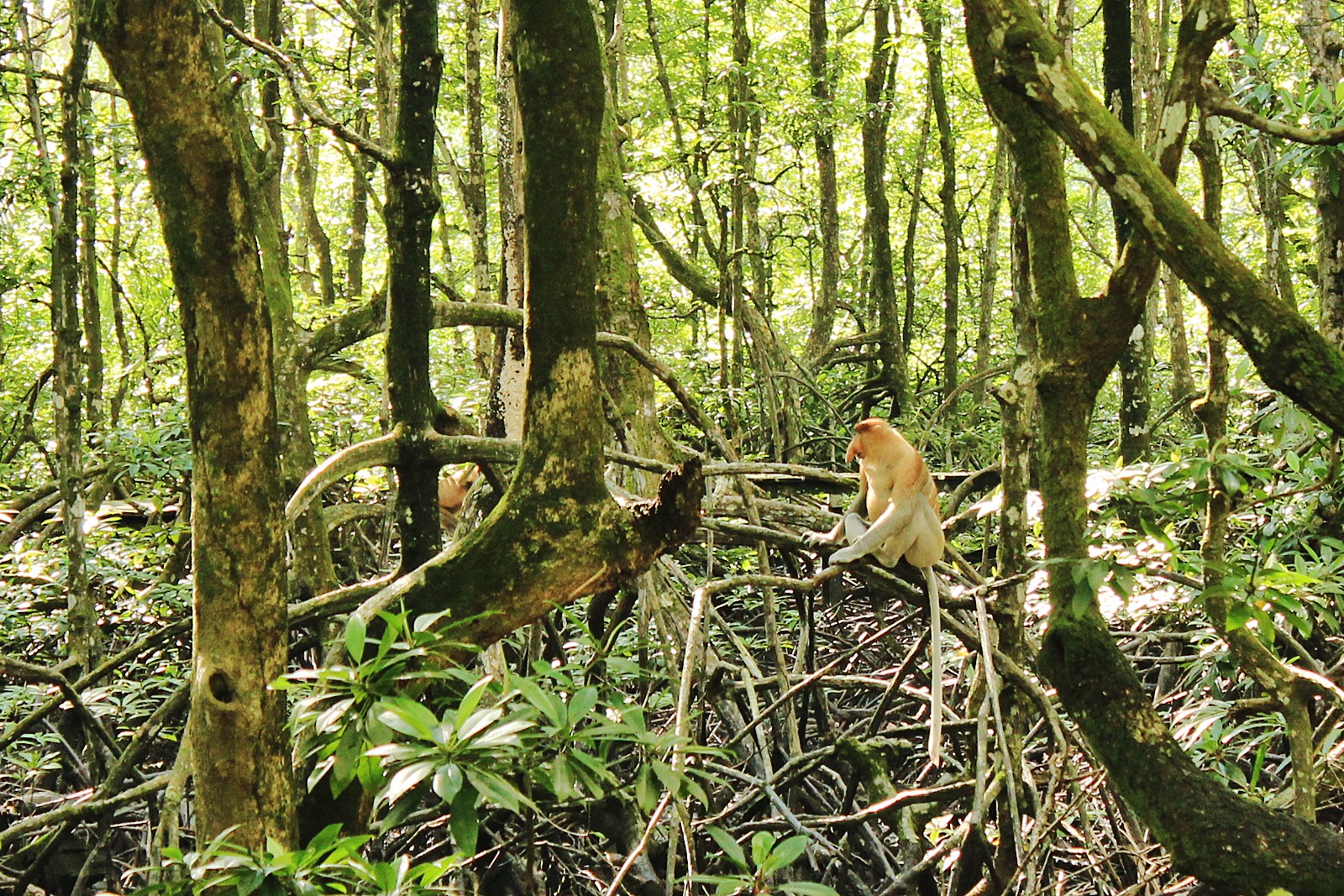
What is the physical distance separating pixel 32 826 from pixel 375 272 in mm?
15460

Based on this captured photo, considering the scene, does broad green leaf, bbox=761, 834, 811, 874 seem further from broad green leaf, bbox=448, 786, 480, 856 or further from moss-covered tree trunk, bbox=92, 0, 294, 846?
moss-covered tree trunk, bbox=92, 0, 294, 846

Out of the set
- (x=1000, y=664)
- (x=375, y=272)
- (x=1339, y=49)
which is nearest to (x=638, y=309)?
(x=1000, y=664)

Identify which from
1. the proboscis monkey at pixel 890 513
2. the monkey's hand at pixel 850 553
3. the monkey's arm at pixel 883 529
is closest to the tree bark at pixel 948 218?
the proboscis monkey at pixel 890 513

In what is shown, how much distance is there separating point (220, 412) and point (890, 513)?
2994 millimetres

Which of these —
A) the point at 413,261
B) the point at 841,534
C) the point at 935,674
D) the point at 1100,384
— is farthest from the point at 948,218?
the point at 1100,384

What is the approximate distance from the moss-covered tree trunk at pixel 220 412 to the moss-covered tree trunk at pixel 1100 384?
5.13ft

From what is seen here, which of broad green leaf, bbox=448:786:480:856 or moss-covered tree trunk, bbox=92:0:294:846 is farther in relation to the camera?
moss-covered tree trunk, bbox=92:0:294:846

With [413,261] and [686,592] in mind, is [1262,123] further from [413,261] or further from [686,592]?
[686,592]

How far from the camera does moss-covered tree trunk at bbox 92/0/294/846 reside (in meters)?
2.15

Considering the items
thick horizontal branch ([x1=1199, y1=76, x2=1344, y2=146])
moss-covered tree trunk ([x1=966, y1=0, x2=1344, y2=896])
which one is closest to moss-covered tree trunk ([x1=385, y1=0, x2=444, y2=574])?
moss-covered tree trunk ([x1=966, y1=0, x2=1344, y2=896])

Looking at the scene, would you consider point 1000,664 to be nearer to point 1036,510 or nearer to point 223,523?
point 1036,510

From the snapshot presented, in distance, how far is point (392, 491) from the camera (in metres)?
5.96

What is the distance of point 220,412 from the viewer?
2225mm

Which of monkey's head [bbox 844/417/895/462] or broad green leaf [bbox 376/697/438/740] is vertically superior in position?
monkey's head [bbox 844/417/895/462]
